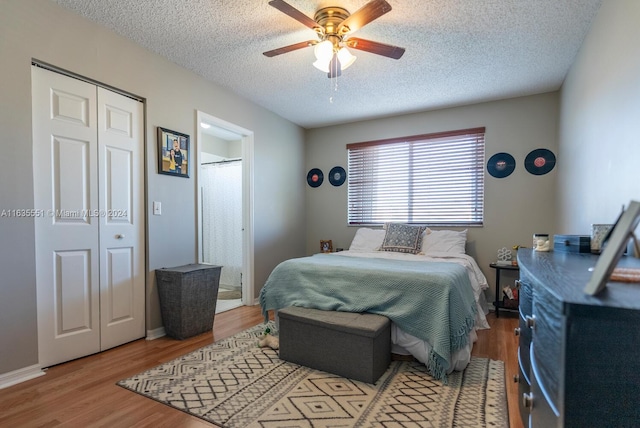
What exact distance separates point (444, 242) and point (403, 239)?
46 cm

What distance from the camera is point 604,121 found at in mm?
1967

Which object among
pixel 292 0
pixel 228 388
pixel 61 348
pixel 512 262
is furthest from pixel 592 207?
pixel 61 348

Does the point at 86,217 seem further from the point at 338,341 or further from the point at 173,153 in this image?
the point at 338,341

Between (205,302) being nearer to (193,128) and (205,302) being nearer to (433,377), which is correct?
(193,128)

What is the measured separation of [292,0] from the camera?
2.08m

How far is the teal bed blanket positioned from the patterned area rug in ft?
0.74

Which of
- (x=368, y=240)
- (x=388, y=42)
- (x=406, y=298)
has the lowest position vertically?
(x=406, y=298)

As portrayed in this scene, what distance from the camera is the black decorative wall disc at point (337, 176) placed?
471cm

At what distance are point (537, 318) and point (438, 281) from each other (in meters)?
1.17

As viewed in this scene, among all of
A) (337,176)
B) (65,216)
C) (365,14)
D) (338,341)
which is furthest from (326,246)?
(365,14)

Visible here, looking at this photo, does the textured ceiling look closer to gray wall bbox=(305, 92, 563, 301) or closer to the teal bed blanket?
gray wall bbox=(305, 92, 563, 301)

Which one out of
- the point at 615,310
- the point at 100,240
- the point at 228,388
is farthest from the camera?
the point at 100,240

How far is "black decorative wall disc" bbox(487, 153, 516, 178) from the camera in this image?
3717mm

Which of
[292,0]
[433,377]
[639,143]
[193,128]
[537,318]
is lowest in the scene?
[433,377]
